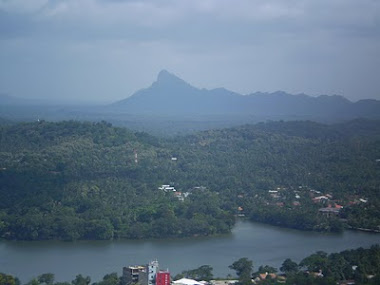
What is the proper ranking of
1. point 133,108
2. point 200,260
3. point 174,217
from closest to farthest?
point 200,260 → point 174,217 → point 133,108

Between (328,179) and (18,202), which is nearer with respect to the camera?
(18,202)

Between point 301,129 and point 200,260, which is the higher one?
point 301,129

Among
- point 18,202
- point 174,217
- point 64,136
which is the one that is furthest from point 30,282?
point 64,136

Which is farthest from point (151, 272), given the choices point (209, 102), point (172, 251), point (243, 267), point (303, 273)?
point (209, 102)

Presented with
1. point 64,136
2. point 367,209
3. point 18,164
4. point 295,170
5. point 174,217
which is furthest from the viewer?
point 64,136

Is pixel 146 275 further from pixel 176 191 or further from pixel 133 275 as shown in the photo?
pixel 176 191

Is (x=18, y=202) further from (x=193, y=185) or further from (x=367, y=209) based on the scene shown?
(x=367, y=209)
